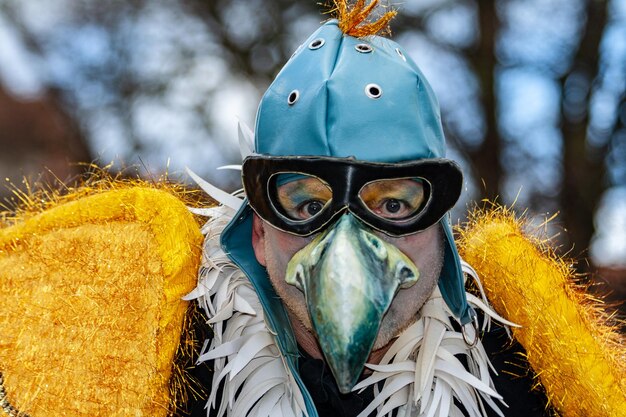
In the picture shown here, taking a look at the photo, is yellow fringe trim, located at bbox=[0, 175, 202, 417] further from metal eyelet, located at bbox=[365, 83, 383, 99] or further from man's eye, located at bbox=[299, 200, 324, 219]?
metal eyelet, located at bbox=[365, 83, 383, 99]

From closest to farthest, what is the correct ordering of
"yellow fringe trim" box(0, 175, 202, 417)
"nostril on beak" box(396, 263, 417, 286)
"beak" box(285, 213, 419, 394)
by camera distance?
"beak" box(285, 213, 419, 394) → "nostril on beak" box(396, 263, 417, 286) → "yellow fringe trim" box(0, 175, 202, 417)

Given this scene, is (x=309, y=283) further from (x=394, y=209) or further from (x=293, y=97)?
(x=293, y=97)

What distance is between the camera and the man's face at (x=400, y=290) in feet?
5.38

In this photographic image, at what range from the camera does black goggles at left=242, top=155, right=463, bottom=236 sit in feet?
5.05

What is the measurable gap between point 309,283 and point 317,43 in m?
0.60

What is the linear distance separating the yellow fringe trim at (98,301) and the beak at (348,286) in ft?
1.25

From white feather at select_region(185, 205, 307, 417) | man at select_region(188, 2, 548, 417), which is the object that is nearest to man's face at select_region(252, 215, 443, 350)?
man at select_region(188, 2, 548, 417)


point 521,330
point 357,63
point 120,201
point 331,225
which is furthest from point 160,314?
point 521,330

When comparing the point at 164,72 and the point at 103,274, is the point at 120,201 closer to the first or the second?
the point at 103,274

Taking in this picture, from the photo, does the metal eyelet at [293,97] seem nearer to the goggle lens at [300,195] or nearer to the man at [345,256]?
the man at [345,256]

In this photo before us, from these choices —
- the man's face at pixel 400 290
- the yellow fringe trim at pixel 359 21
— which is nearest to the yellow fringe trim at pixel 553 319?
the man's face at pixel 400 290

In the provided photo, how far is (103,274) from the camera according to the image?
1.75 meters

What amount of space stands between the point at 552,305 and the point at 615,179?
456 centimetres

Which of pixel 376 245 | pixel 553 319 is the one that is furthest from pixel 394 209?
pixel 553 319
